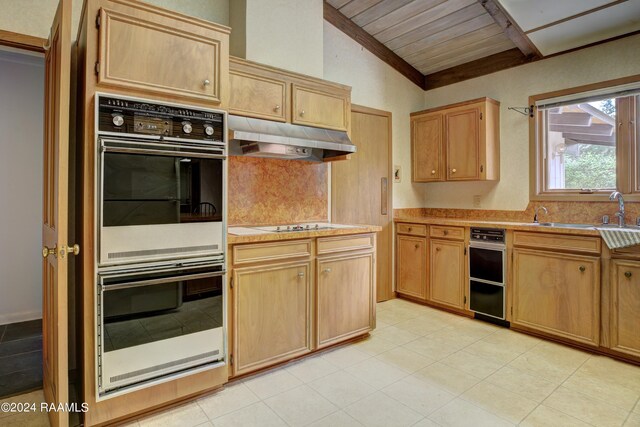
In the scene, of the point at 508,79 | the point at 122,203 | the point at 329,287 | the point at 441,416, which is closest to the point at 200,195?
the point at 122,203

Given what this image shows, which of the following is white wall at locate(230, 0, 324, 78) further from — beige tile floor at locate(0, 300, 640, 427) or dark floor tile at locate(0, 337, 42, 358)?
dark floor tile at locate(0, 337, 42, 358)

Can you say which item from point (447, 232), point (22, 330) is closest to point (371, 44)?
point (447, 232)

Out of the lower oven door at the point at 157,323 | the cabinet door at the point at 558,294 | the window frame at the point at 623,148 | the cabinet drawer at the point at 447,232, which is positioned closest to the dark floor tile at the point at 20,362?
the lower oven door at the point at 157,323

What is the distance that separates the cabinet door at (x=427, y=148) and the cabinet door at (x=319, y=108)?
1496 mm

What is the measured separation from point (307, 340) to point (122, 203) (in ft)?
5.21

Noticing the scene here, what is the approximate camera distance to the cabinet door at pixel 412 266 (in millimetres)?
4027

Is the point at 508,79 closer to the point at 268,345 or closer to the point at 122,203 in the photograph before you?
the point at 268,345

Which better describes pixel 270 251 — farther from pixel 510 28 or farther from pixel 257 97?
pixel 510 28

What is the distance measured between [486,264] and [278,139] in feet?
7.66

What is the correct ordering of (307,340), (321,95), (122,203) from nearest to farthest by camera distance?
1. (122,203)
2. (307,340)
3. (321,95)

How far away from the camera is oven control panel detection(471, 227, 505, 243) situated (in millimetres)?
3340

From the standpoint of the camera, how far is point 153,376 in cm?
197

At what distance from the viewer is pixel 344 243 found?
2.87 meters

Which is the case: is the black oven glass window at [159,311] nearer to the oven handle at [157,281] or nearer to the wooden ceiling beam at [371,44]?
the oven handle at [157,281]
